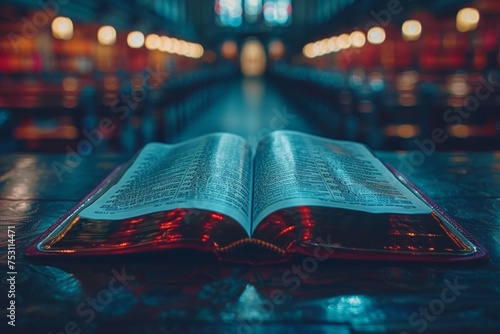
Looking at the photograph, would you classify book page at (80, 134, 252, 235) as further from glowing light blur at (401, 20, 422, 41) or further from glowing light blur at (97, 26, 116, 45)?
glowing light blur at (97, 26, 116, 45)

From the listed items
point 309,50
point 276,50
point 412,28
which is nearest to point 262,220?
point 412,28

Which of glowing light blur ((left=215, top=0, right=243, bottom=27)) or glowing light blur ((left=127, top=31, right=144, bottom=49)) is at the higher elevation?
glowing light blur ((left=215, top=0, right=243, bottom=27))

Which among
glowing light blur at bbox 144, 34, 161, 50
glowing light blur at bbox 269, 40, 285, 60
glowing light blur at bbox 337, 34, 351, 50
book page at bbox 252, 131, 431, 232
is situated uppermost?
glowing light blur at bbox 144, 34, 161, 50

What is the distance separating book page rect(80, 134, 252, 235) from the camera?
744 mm

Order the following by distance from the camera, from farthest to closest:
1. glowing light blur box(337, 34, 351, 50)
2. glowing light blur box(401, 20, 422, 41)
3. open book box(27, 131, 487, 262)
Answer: glowing light blur box(337, 34, 351, 50), glowing light blur box(401, 20, 422, 41), open book box(27, 131, 487, 262)

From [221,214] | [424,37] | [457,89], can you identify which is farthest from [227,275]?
[424,37]

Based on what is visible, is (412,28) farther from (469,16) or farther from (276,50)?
(276,50)

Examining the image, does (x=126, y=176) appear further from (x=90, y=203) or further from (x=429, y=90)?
(x=429, y=90)

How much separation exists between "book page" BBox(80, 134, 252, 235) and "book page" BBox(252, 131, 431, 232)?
0.03 m

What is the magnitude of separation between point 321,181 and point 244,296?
0.29 m

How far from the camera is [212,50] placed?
28.9m

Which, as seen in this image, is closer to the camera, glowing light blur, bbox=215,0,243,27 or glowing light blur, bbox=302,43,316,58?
glowing light blur, bbox=302,43,316,58

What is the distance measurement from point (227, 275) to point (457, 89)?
5.02 meters

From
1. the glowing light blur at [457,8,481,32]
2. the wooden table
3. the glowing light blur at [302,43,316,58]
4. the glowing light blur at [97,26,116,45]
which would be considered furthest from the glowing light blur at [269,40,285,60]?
the wooden table
